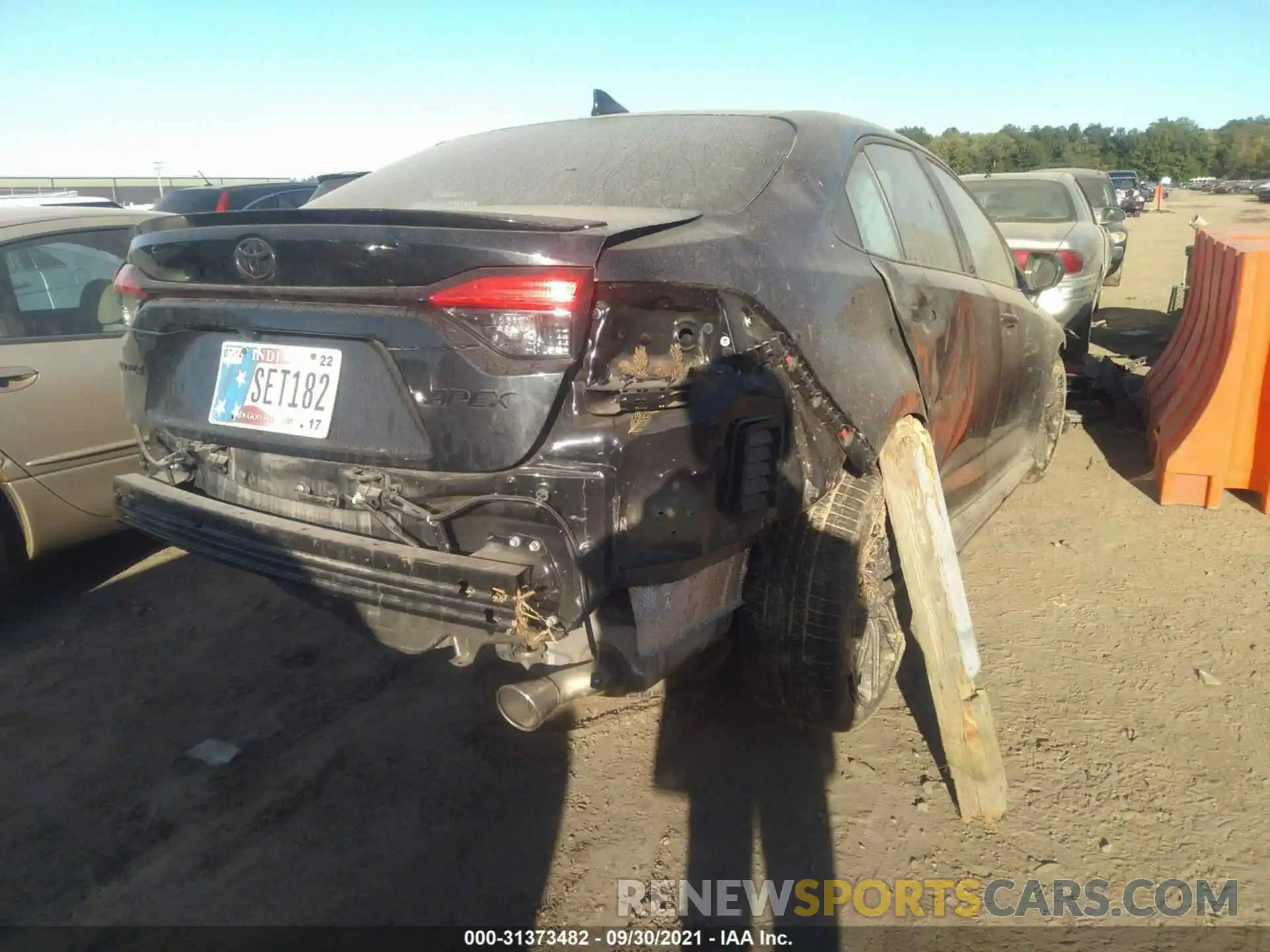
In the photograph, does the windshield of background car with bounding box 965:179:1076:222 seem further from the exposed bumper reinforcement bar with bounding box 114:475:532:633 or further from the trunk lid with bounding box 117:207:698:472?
the exposed bumper reinforcement bar with bounding box 114:475:532:633

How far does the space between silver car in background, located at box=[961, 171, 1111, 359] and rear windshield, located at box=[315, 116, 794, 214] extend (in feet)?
13.8

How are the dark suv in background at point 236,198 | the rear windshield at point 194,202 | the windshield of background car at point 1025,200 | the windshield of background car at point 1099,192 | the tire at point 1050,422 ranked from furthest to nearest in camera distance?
the windshield of background car at point 1099,192 < the rear windshield at point 194,202 < the dark suv in background at point 236,198 < the windshield of background car at point 1025,200 < the tire at point 1050,422

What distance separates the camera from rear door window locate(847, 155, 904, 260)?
110 inches

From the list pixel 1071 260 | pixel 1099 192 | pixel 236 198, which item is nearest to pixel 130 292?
pixel 1071 260

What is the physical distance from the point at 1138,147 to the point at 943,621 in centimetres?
8713

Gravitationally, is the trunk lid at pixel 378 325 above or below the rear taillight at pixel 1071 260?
above

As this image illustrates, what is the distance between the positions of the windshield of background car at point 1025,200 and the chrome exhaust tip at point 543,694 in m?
7.55

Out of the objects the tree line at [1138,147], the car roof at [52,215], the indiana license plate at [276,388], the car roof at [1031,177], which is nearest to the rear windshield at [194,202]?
the car roof at [52,215]

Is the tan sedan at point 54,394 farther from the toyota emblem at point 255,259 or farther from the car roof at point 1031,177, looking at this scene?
the car roof at point 1031,177

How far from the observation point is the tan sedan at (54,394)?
367 cm

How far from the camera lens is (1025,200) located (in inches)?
344

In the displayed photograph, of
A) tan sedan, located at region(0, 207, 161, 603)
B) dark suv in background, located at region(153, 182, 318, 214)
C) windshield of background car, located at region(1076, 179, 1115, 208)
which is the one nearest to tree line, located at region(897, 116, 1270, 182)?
windshield of background car, located at region(1076, 179, 1115, 208)

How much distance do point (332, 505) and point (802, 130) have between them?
5.79 feet

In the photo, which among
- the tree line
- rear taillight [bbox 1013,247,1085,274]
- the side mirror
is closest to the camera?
the side mirror
